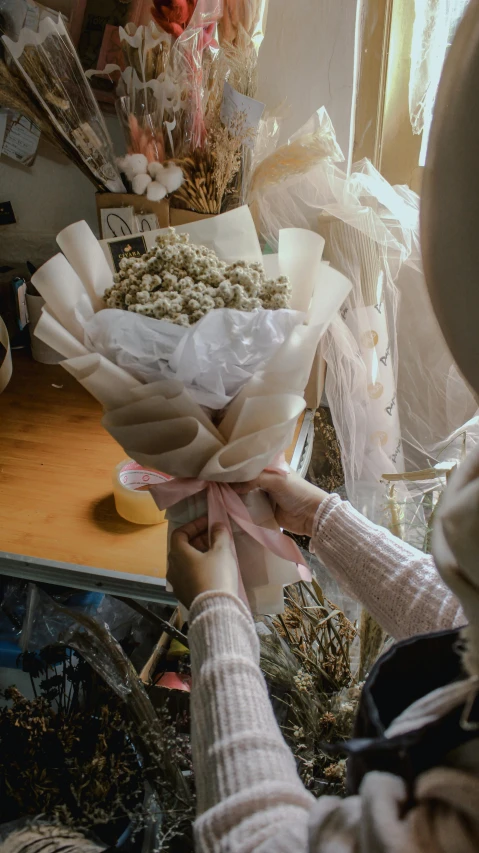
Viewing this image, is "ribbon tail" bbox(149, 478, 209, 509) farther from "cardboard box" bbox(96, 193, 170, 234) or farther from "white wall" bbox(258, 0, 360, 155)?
"white wall" bbox(258, 0, 360, 155)

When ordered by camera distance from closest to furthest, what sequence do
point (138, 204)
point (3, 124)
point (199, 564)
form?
point (199, 564) → point (138, 204) → point (3, 124)

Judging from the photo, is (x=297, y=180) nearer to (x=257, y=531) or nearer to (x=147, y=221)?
(x=147, y=221)

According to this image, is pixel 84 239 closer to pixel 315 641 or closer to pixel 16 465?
pixel 16 465

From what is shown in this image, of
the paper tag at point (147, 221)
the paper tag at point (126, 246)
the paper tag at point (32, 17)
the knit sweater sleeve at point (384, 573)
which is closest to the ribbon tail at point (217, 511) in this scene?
the knit sweater sleeve at point (384, 573)

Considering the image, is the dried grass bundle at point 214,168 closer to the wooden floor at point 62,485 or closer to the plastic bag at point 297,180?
the plastic bag at point 297,180

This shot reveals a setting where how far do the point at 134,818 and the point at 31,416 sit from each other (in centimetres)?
88

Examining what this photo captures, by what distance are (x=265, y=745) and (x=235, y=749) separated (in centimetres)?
3

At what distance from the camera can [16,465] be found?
4.19 ft

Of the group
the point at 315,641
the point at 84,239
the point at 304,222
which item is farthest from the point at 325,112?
the point at 315,641

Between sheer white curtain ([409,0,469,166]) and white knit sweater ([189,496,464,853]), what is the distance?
1027mm

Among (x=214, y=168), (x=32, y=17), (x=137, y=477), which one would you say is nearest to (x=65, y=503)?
(x=137, y=477)

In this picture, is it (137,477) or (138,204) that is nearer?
(137,477)

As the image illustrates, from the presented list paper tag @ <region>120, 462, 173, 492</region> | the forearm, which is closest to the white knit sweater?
the forearm

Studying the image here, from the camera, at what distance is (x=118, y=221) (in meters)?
1.42
